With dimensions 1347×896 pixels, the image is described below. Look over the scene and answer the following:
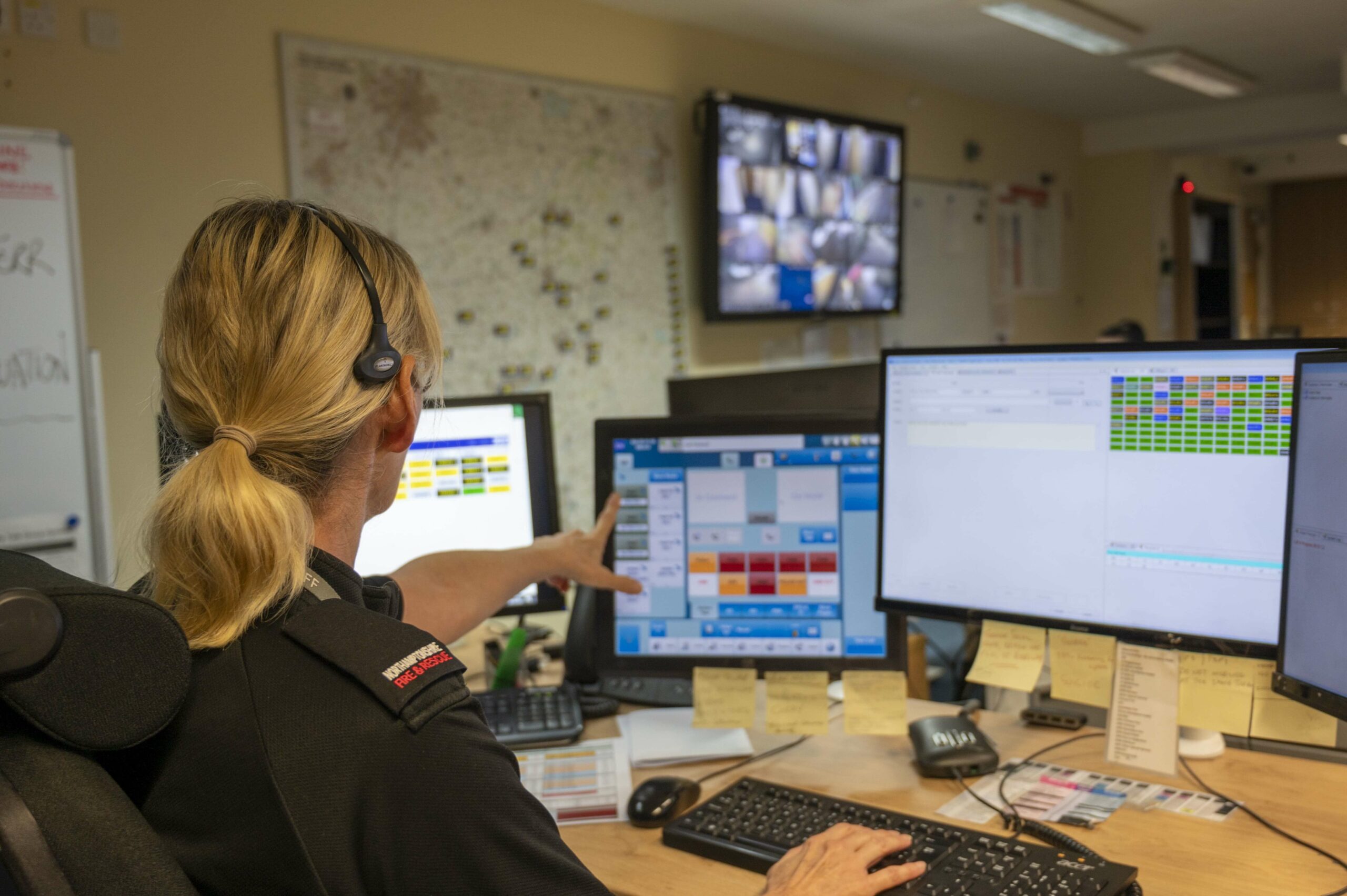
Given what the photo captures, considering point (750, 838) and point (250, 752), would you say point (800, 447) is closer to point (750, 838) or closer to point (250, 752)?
point (750, 838)

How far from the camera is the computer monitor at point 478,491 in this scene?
5.56 feet

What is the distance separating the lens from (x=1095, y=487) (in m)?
1.25

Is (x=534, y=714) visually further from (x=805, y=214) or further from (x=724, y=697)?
(x=805, y=214)

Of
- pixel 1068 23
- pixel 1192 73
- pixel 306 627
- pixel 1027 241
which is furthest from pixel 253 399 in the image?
pixel 1027 241

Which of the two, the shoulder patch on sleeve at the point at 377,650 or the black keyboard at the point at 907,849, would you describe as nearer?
the shoulder patch on sleeve at the point at 377,650

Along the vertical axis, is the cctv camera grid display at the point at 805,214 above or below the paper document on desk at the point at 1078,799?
above

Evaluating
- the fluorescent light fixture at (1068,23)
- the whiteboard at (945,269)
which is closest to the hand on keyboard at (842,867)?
the fluorescent light fixture at (1068,23)

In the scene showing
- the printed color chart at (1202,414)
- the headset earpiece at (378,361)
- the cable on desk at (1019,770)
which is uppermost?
the headset earpiece at (378,361)

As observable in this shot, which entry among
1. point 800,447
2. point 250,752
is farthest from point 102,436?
point 250,752

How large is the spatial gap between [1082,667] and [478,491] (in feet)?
3.12

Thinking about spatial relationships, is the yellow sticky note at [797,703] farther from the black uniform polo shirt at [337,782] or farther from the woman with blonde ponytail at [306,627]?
the black uniform polo shirt at [337,782]

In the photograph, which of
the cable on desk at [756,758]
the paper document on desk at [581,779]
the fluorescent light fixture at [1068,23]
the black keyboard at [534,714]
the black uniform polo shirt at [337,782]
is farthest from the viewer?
the fluorescent light fixture at [1068,23]

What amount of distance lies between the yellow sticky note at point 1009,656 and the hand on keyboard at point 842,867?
0.34 meters

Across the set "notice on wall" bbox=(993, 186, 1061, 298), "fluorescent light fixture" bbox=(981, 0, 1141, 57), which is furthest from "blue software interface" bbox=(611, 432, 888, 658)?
"notice on wall" bbox=(993, 186, 1061, 298)
